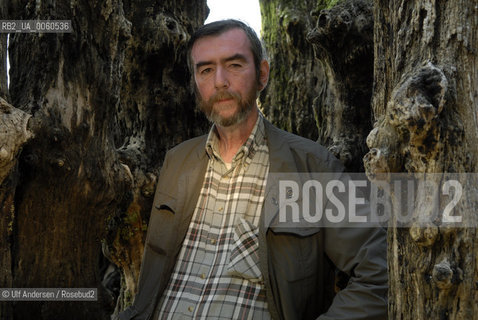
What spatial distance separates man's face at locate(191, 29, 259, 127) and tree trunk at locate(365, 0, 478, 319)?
112cm

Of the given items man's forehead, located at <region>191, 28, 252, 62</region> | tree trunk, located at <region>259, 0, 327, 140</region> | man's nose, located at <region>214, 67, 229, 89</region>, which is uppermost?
tree trunk, located at <region>259, 0, 327, 140</region>

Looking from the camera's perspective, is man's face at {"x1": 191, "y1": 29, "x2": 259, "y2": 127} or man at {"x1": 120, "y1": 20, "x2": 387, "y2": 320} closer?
man at {"x1": 120, "y1": 20, "x2": 387, "y2": 320}

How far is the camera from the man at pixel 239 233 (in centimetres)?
243

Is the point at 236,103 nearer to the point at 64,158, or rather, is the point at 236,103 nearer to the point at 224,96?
the point at 224,96

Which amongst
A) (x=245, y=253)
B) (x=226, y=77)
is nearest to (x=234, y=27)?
(x=226, y=77)

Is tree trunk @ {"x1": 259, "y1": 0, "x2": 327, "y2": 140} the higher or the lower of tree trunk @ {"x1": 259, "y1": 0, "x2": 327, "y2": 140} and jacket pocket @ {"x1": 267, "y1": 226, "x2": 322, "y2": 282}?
the higher

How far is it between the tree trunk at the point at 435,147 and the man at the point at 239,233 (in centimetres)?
54

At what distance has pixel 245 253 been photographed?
8.36 feet

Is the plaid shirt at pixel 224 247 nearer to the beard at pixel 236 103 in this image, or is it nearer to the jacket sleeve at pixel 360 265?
the beard at pixel 236 103

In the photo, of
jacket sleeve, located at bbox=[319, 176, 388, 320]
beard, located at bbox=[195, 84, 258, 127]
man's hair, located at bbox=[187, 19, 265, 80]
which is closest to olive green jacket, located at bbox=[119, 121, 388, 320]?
jacket sleeve, located at bbox=[319, 176, 388, 320]

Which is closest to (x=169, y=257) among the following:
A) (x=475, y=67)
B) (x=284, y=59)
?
(x=475, y=67)

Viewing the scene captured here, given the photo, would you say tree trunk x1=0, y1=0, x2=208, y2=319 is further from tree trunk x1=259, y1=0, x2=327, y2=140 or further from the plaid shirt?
tree trunk x1=259, y1=0, x2=327, y2=140

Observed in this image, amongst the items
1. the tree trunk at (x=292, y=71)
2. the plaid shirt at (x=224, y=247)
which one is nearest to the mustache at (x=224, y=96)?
the plaid shirt at (x=224, y=247)

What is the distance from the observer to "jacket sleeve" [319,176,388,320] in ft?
7.56
